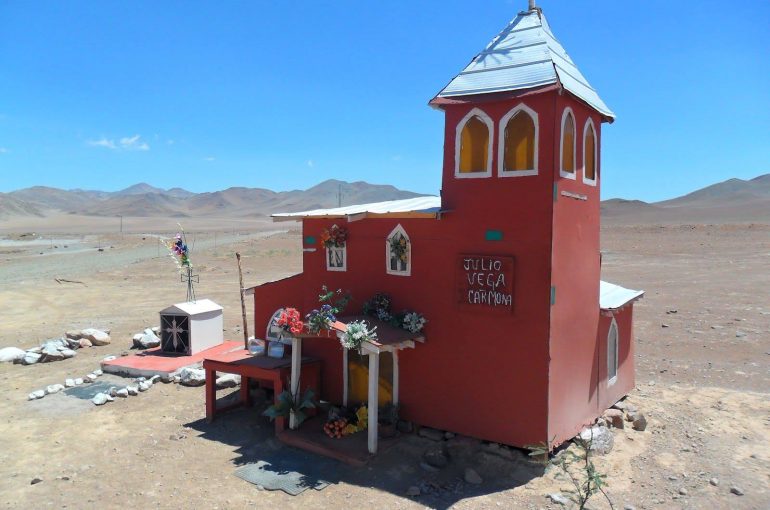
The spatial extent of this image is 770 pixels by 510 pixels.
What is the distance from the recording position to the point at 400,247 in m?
10.8

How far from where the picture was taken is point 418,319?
10.3 m

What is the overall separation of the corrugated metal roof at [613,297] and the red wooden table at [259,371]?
595 centimetres

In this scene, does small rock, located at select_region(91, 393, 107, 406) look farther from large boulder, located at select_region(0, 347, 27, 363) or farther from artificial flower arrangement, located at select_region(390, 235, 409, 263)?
→ artificial flower arrangement, located at select_region(390, 235, 409, 263)

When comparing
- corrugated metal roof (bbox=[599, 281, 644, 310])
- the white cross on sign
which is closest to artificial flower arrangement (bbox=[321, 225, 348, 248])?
corrugated metal roof (bbox=[599, 281, 644, 310])

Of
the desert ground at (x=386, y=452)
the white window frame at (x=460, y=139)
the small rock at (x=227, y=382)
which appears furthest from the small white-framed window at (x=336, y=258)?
the small rock at (x=227, y=382)

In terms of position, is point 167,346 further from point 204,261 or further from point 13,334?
point 204,261

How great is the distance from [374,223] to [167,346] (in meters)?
7.69

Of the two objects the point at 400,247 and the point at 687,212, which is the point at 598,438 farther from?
the point at 687,212

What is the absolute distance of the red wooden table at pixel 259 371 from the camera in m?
11.0

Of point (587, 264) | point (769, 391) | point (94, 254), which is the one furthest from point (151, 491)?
point (94, 254)

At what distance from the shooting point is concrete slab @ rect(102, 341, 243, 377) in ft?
46.1

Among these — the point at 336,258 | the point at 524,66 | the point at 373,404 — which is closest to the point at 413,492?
the point at 373,404

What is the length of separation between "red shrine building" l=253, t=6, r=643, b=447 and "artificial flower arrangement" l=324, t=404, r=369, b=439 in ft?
1.81

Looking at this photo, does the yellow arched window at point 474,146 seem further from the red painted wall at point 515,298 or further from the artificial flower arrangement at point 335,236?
the artificial flower arrangement at point 335,236
